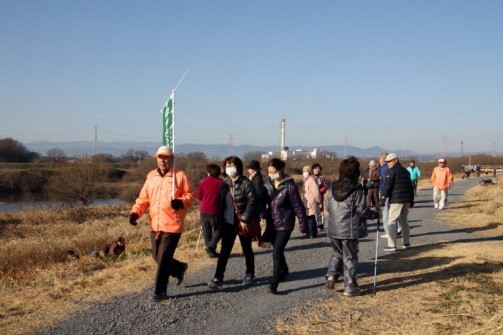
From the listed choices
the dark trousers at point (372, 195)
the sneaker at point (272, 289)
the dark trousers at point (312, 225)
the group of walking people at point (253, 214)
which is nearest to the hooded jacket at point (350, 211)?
the group of walking people at point (253, 214)

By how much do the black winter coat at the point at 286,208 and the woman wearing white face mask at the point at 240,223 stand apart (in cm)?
31

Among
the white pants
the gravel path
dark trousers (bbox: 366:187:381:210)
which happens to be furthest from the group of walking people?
the white pants

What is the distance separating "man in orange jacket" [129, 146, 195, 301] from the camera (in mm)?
5965

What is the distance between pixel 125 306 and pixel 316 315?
2407 mm

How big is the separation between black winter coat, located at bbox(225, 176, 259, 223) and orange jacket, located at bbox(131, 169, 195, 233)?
3.12ft

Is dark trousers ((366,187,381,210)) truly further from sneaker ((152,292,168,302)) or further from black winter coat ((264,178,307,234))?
sneaker ((152,292,168,302))

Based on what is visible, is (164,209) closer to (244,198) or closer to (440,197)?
(244,198)

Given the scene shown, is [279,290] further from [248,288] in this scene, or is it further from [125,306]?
[125,306]

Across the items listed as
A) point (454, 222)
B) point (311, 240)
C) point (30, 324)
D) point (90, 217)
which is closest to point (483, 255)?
point (311, 240)

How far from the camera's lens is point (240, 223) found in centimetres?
680

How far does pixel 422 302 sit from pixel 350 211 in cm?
143

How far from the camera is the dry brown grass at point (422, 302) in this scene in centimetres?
512

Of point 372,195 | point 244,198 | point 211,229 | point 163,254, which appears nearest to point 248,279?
point 244,198

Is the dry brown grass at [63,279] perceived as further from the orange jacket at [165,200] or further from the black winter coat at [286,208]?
the black winter coat at [286,208]
